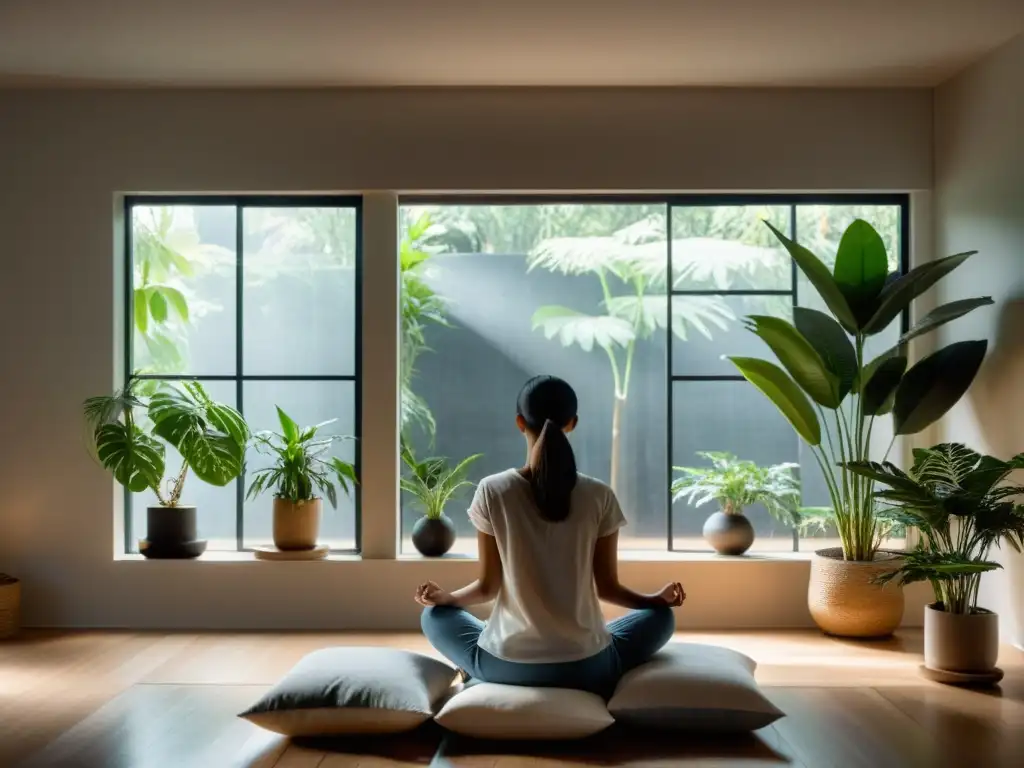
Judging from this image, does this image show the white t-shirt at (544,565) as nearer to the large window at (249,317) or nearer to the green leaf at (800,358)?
the green leaf at (800,358)

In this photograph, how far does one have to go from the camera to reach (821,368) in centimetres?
485

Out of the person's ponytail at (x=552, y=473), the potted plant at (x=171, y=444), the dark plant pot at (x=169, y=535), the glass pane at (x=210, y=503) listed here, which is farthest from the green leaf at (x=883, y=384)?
the dark plant pot at (x=169, y=535)

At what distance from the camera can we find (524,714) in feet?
10.7

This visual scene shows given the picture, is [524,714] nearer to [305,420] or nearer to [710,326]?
[305,420]

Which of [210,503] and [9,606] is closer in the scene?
[9,606]

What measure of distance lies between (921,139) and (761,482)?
1931 millimetres

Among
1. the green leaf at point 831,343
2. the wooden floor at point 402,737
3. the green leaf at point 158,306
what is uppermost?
the green leaf at point 158,306

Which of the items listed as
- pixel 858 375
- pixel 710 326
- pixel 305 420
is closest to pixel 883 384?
pixel 858 375

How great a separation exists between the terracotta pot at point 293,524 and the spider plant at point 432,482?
518 millimetres

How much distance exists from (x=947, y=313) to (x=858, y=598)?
1.35 meters

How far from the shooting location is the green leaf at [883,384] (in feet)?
16.1

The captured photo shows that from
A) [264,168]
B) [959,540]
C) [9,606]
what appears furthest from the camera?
[264,168]

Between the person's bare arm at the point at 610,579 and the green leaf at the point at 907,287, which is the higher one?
the green leaf at the point at 907,287

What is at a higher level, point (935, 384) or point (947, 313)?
point (947, 313)
